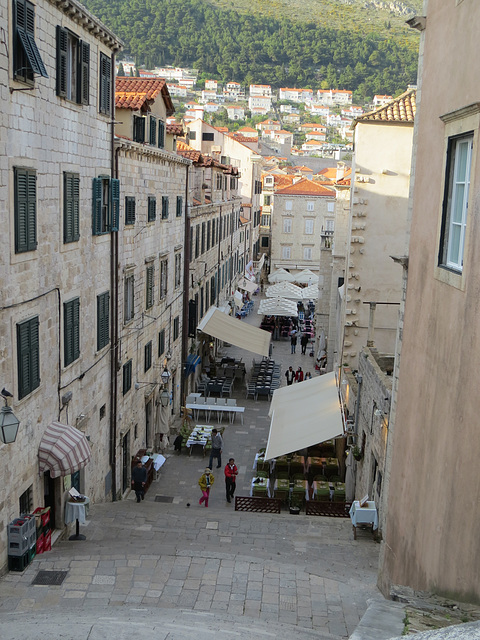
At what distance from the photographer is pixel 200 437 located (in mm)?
22391

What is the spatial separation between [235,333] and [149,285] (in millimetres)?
10593

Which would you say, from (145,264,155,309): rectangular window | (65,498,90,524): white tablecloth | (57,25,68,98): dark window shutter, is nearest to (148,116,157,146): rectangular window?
(145,264,155,309): rectangular window

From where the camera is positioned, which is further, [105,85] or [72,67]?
[105,85]

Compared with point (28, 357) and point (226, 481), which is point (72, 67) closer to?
point (28, 357)

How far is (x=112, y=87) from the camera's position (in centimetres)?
1634

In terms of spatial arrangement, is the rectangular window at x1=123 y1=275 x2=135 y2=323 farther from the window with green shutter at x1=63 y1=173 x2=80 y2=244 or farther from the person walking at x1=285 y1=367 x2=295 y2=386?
the person walking at x1=285 y1=367 x2=295 y2=386

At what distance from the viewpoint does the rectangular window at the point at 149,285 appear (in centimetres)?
2085

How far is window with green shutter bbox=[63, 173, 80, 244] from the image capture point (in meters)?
13.3

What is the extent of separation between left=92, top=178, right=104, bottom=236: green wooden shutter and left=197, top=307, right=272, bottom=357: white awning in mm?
14339

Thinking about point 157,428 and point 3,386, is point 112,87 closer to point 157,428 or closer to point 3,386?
point 3,386

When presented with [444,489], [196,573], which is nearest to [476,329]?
[444,489]

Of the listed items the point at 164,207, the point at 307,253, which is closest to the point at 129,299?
the point at 164,207

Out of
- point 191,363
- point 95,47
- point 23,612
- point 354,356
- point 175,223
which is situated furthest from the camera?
point 191,363

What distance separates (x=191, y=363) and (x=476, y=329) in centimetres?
2203
